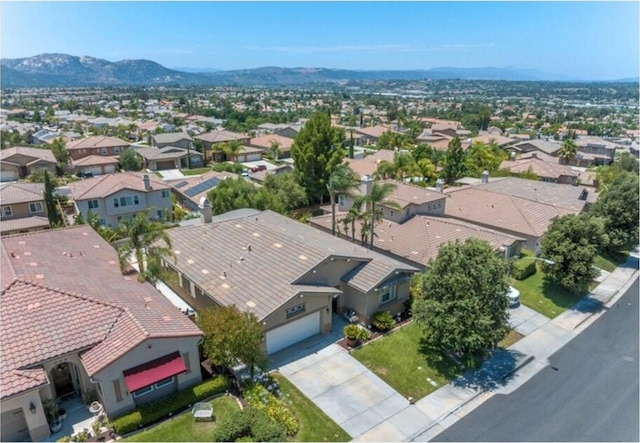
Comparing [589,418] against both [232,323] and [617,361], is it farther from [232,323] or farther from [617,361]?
[232,323]

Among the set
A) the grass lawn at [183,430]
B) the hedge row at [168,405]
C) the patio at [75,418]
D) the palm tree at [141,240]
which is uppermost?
the palm tree at [141,240]

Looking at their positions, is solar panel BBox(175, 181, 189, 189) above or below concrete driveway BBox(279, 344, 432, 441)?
above

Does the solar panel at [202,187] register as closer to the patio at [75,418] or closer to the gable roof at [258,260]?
the gable roof at [258,260]

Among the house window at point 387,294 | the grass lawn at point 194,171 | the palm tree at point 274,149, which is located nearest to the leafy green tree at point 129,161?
the grass lawn at point 194,171

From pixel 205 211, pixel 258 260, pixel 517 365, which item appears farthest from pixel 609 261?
pixel 205 211

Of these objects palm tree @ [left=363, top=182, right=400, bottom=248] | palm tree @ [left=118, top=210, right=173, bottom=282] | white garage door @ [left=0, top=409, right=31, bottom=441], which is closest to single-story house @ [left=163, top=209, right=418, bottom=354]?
palm tree @ [left=118, top=210, right=173, bottom=282]

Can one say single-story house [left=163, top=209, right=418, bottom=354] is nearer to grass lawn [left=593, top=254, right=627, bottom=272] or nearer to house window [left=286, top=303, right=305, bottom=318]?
house window [left=286, top=303, right=305, bottom=318]
